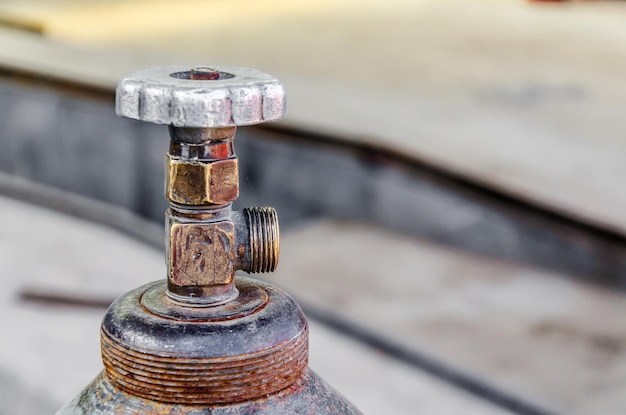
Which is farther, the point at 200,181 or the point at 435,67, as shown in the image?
the point at 435,67

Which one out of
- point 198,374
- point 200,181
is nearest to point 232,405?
point 198,374

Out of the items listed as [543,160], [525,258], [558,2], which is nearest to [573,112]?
[543,160]

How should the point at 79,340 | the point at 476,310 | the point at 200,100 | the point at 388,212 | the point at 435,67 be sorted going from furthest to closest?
the point at 435,67, the point at 388,212, the point at 476,310, the point at 79,340, the point at 200,100

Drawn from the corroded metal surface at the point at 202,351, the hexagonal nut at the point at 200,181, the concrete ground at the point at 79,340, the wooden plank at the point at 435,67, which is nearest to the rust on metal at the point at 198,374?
the corroded metal surface at the point at 202,351

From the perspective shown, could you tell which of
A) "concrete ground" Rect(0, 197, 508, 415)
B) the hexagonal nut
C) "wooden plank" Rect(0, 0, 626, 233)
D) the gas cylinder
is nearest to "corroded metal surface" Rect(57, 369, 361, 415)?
the gas cylinder

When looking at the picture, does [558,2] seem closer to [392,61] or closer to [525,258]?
[392,61]

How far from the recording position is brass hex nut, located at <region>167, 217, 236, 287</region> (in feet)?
2.12

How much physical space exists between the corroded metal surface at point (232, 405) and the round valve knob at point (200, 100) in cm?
20

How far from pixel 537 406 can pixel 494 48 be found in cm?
241

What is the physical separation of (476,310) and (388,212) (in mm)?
469

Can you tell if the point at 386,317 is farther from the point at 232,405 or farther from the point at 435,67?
the point at 435,67

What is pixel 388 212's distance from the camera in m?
2.25

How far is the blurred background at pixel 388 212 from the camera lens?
64.2 inches

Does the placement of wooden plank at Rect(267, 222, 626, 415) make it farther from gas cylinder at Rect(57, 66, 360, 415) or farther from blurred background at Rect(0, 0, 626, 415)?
gas cylinder at Rect(57, 66, 360, 415)
